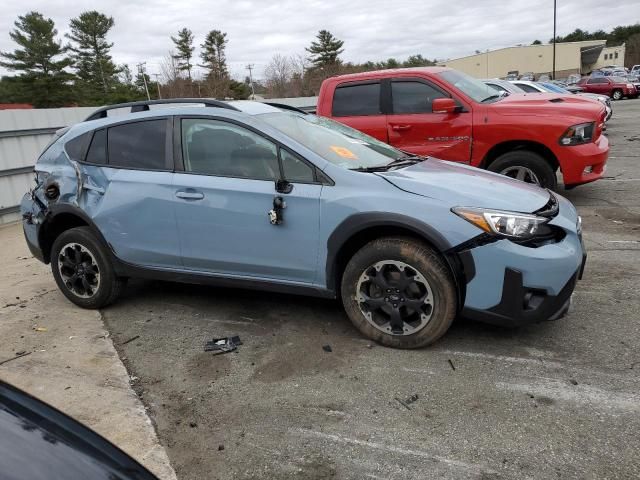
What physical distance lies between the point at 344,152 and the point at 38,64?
54703mm

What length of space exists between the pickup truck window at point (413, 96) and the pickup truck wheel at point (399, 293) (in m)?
4.16

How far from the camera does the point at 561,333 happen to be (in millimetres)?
3713

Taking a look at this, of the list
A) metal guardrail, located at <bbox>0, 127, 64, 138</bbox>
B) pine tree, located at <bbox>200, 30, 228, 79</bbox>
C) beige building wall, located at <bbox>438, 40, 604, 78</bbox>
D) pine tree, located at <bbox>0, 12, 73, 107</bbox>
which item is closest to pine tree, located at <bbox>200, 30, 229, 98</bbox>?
pine tree, located at <bbox>200, 30, 228, 79</bbox>

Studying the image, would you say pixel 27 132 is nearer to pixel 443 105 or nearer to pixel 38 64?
pixel 443 105

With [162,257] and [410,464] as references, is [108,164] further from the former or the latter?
[410,464]

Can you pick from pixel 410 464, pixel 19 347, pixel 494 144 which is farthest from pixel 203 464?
pixel 494 144

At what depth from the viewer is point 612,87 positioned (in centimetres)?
3125

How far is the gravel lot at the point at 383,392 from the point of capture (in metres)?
2.57

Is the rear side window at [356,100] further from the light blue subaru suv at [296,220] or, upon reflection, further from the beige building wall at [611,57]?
the beige building wall at [611,57]

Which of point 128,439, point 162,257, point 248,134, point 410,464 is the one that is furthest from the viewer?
point 162,257

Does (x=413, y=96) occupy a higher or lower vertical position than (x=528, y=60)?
lower

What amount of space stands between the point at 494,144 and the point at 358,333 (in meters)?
3.95

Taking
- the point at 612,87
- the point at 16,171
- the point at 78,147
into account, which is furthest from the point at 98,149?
the point at 612,87

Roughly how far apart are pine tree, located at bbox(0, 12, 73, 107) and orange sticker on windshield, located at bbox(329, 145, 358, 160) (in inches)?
2039
